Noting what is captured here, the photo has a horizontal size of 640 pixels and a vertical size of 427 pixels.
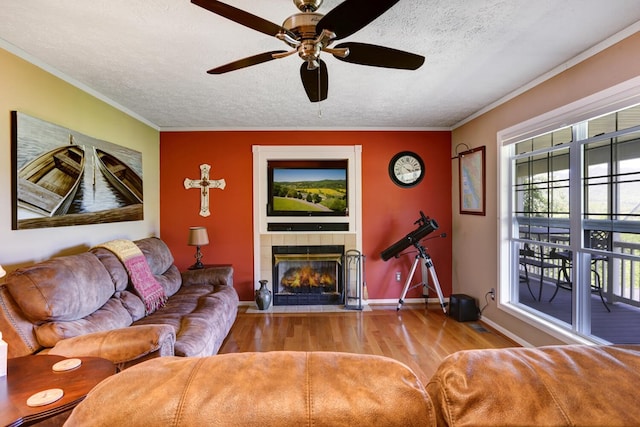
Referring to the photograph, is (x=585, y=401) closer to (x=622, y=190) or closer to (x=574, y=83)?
(x=622, y=190)

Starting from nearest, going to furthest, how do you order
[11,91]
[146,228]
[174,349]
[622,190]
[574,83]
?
1. [174,349]
2. [11,91]
3. [622,190]
4. [574,83]
5. [146,228]

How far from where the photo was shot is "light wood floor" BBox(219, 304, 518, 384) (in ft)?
9.77

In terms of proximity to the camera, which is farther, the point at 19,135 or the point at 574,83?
the point at 574,83

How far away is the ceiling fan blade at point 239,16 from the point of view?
1268 mm

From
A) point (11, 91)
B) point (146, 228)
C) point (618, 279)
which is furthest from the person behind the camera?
point (146, 228)

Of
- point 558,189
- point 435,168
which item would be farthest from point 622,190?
point 435,168

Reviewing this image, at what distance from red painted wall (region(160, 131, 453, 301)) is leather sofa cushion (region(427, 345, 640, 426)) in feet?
12.4

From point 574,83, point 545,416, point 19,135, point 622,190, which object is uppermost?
point 574,83

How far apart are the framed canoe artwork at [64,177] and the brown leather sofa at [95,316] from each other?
457 millimetres

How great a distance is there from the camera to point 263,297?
405cm

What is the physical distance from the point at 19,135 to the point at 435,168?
14.9 feet

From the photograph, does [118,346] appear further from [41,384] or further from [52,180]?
[52,180]

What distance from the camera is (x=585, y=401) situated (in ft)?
1.86

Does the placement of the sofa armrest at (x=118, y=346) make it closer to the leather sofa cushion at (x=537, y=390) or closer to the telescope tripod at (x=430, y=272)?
the leather sofa cushion at (x=537, y=390)
